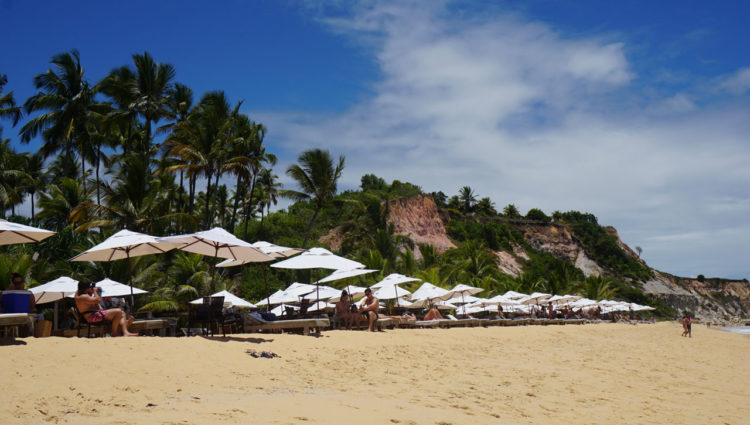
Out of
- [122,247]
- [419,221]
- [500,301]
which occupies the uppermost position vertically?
[419,221]

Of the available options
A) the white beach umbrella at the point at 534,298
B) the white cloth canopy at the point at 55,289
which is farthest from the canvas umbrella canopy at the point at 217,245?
Answer: the white beach umbrella at the point at 534,298

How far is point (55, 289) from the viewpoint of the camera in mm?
11328

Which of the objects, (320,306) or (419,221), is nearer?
(320,306)

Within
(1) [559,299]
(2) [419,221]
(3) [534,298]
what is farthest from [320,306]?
(2) [419,221]

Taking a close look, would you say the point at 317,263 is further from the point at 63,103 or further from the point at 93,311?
the point at 63,103

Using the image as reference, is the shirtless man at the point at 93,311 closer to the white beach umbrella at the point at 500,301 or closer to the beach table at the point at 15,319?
the beach table at the point at 15,319

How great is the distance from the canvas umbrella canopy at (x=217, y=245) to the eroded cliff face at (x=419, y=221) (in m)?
41.3

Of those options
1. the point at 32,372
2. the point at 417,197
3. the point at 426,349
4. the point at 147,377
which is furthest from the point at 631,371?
→ the point at 417,197

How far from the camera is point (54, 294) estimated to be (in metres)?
12.5

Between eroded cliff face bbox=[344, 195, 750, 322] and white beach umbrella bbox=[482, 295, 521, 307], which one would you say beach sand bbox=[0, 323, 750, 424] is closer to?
white beach umbrella bbox=[482, 295, 521, 307]

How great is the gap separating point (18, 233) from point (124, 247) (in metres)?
2.05

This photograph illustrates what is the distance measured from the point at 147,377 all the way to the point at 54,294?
803 centimetres

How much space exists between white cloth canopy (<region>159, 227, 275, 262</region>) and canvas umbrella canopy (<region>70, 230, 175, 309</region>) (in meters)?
0.39

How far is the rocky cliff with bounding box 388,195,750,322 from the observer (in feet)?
184
